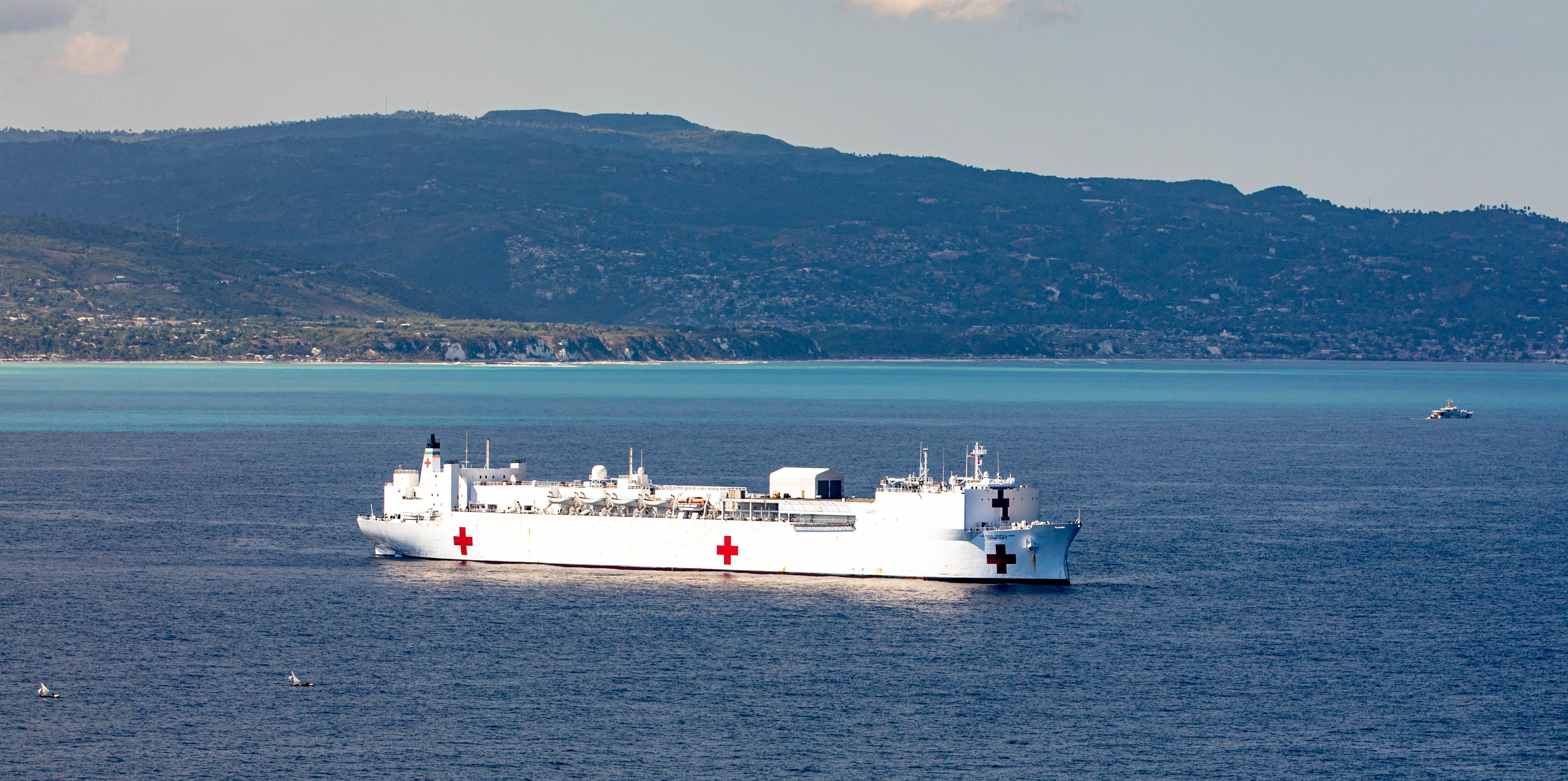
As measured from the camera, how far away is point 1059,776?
55.4m

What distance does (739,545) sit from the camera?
8606 cm

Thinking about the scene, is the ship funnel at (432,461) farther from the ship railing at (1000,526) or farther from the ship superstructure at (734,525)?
the ship railing at (1000,526)

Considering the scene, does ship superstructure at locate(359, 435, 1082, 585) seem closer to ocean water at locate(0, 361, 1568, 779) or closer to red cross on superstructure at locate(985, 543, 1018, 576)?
red cross on superstructure at locate(985, 543, 1018, 576)

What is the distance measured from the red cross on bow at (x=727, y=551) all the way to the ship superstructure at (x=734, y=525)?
63 millimetres

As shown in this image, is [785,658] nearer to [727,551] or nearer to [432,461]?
[727,551]

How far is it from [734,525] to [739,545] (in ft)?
3.43

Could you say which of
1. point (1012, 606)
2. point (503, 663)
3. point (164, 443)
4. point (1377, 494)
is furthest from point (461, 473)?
point (164, 443)

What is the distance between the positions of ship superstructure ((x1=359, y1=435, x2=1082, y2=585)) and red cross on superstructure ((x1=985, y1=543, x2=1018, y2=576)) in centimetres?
5

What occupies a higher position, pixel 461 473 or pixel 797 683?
pixel 461 473

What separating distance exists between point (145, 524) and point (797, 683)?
57512 millimetres

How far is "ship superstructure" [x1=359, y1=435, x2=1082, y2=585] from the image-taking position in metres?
83.1

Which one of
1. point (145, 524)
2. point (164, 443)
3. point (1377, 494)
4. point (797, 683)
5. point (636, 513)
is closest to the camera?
point (797, 683)

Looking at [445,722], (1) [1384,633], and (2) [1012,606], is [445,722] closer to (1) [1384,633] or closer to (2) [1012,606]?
(2) [1012,606]

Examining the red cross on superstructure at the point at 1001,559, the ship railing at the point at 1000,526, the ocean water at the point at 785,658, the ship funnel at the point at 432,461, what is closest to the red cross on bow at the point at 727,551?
the ocean water at the point at 785,658
